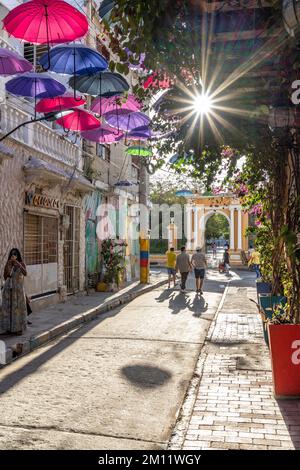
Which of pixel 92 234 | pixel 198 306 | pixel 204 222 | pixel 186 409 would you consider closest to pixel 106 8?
pixel 186 409

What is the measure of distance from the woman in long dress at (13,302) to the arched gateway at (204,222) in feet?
95.5

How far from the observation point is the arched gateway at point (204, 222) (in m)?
37.8

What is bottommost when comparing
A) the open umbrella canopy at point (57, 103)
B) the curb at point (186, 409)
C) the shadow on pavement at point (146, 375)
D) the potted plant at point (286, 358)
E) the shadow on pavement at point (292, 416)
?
the curb at point (186, 409)

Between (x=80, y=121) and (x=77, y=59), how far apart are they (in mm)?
2473

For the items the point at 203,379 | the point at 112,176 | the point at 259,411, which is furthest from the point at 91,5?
the point at 259,411

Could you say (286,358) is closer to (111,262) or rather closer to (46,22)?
(46,22)

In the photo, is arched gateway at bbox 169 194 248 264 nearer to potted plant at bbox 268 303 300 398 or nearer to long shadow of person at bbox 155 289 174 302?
long shadow of person at bbox 155 289 174 302

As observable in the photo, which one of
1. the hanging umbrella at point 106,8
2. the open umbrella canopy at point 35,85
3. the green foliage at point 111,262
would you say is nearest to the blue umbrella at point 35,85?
the open umbrella canopy at point 35,85

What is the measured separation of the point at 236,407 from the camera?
5.21m

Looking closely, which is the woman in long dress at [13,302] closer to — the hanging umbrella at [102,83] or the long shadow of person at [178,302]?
the hanging umbrella at [102,83]

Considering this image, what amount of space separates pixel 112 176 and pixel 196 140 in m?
14.2

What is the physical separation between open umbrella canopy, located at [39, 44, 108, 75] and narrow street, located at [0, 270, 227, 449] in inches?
198

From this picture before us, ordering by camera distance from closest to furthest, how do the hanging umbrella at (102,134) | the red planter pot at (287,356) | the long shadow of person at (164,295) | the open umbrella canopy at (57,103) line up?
the red planter pot at (287,356) < the open umbrella canopy at (57,103) < the hanging umbrella at (102,134) < the long shadow of person at (164,295)

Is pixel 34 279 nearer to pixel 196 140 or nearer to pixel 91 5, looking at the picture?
pixel 196 140
